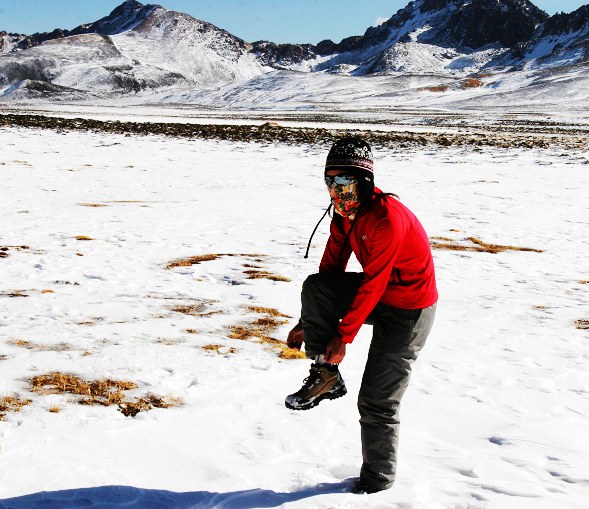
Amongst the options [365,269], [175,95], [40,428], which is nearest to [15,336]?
[40,428]

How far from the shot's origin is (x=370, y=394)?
10.9ft

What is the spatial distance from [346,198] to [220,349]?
296 centimetres

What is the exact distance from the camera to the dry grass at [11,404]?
4.26 metres

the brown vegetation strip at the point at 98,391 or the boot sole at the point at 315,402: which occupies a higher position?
the boot sole at the point at 315,402

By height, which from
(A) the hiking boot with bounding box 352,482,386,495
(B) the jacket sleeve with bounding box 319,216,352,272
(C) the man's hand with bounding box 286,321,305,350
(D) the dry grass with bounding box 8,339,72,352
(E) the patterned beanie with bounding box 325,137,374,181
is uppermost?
(E) the patterned beanie with bounding box 325,137,374,181

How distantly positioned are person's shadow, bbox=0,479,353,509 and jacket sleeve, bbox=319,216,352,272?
128 centimetres

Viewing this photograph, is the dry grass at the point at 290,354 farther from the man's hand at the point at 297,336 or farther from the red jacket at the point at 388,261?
the red jacket at the point at 388,261

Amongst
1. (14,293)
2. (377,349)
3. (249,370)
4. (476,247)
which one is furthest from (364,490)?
(476,247)

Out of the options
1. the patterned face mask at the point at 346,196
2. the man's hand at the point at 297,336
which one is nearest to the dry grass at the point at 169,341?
the man's hand at the point at 297,336

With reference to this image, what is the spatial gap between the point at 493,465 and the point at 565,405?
4.62 feet

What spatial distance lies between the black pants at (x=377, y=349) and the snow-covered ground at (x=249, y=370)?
0.28 metres

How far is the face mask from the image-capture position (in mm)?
3238

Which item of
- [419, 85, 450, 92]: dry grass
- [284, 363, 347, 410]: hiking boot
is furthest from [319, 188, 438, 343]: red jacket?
[419, 85, 450, 92]: dry grass

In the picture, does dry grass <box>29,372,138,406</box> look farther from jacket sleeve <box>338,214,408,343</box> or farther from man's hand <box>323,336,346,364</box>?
jacket sleeve <box>338,214,408,343</box>
